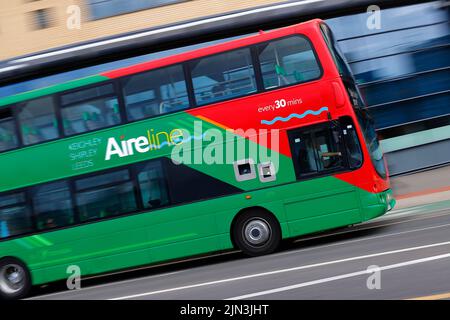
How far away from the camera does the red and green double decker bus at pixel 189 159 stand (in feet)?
38.8

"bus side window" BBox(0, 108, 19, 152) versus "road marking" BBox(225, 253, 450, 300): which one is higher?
"bus side window" BBox(0, 108, 19, 152)

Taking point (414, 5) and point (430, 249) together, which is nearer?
point (430, 249)

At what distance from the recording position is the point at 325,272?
877cm

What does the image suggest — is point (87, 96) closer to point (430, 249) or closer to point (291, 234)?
point (291, 234)

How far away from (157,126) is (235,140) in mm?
1460

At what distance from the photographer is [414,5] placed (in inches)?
856

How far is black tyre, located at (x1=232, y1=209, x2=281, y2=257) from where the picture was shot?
12.1 meters

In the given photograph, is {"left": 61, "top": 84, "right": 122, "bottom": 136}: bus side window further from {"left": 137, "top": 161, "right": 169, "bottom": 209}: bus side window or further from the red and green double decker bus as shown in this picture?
{"left": 137, "top": 161, "right": 169, "bottom": 209}: bus side window

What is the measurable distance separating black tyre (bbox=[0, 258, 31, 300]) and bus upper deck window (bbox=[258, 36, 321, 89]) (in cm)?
589

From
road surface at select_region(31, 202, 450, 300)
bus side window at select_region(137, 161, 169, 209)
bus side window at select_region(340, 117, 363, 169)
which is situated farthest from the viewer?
bus side window at select_region(137, 161, 169, 209)

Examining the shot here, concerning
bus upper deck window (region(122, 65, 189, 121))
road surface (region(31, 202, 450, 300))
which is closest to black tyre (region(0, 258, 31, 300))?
road surface (region(31, 202, 450, 300))

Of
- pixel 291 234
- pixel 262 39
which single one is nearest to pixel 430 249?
pixel 291 234

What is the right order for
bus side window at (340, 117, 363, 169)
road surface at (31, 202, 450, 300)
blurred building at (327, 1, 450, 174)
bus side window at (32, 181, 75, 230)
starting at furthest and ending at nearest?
blurred building at (327, 1, 450, 174)
bus side window at (32, 181, 75, 230)
bus side window at (340, 117, 363, 169)
road surface at (31, 202, 450, 300)

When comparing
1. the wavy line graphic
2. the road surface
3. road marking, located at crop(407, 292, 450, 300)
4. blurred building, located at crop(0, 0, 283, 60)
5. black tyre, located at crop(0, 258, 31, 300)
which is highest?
blurred building, located at crop(0, 0, 283, 60)
